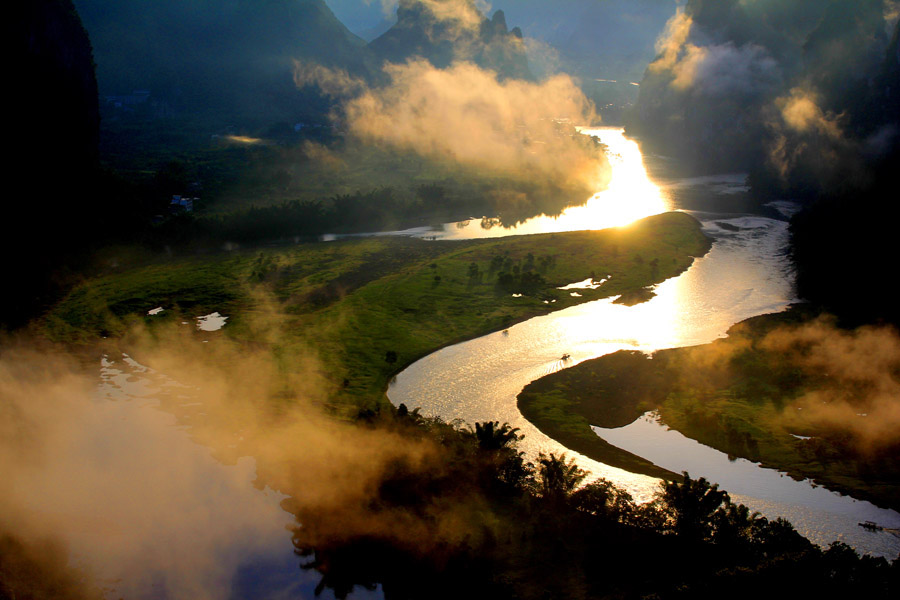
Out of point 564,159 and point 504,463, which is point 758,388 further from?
point 564,159

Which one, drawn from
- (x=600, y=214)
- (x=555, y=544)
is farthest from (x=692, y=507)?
(x=600, y=214)

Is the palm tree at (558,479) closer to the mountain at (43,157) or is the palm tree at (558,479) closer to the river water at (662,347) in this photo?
the river water at (662,347)

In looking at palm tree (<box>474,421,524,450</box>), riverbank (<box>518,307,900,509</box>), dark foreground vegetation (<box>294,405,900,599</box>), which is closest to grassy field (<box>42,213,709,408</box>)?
palm tree (<box>474,421,524,450</box>)

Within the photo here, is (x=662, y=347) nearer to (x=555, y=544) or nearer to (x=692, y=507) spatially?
(x=692, y=507)

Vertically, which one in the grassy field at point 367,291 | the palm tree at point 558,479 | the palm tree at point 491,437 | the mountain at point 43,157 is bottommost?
the palm tree at point 558,479

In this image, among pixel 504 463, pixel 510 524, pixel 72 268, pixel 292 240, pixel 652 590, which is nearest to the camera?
pixel 652 590

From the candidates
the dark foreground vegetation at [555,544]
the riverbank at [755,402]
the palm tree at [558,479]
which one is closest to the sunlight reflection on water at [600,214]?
the riverbank at [755,402]

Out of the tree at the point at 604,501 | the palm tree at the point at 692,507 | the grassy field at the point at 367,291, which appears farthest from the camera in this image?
the grassy field at the point at 367,291

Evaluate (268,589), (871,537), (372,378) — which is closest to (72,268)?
(372,378)
